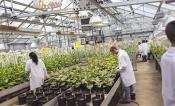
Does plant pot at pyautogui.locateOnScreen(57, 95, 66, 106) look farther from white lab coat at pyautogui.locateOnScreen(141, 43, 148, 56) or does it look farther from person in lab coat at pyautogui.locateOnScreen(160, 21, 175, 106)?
white lab coat at pyautogui.locateOnScreen(141, 43, 148, 56)

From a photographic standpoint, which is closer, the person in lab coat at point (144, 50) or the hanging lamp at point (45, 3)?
the hanging lamp at point (45, 3)

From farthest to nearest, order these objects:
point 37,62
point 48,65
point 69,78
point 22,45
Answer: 1. point 22,45
2. point 48,65
3. point 37,62
4. point 69,78

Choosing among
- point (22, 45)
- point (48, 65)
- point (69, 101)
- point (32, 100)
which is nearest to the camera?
point (69, 101)

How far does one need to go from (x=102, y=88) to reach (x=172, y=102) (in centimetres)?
305

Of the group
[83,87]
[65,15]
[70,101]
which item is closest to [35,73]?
[83,87]


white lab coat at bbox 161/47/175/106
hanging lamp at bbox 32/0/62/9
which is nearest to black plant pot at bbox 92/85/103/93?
hanging lamp at bbox 32/0/62/9

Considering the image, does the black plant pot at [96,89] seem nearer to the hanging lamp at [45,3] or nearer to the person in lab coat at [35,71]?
the hanging lamp at [45,3]

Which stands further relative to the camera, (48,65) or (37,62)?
(48,65)

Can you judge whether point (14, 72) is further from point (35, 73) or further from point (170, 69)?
point (170, 69)

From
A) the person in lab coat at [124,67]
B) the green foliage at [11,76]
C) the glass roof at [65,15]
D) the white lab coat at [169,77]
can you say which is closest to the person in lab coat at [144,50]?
the glass roof at [65,15]

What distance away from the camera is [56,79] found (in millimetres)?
5961

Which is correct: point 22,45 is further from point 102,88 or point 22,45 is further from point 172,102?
point 172,102

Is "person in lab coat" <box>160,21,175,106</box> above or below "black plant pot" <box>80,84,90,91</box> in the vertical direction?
above

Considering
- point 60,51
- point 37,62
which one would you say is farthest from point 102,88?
point 60,51
